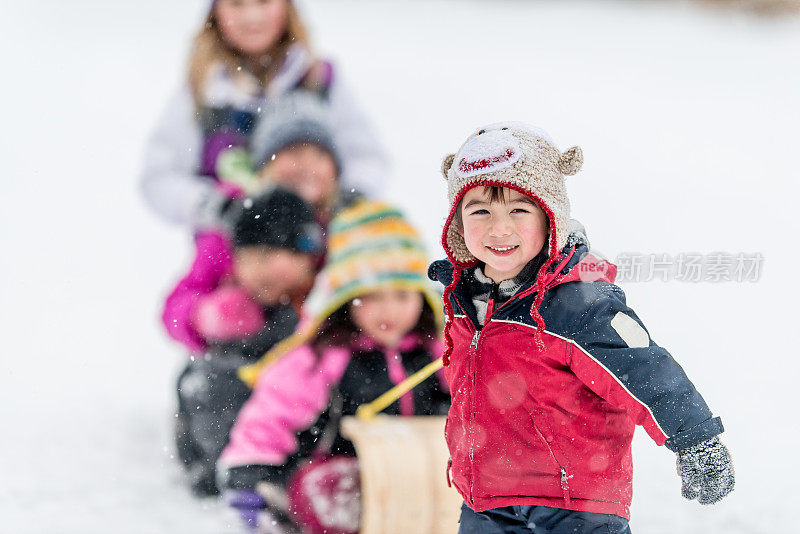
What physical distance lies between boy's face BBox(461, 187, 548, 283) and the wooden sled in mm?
878

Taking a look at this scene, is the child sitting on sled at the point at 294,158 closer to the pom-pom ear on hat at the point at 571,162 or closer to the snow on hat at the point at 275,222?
the snow on hat at the point at 275,222

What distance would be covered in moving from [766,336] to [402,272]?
69.3 inches

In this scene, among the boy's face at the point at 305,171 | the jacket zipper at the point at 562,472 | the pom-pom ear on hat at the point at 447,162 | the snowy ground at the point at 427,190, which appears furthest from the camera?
the boy's face at the point at 305,171

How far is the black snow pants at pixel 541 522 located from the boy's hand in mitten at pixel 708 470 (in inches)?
7.1

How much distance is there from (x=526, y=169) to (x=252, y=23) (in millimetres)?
2334

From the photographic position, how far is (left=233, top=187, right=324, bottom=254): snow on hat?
3010 mm

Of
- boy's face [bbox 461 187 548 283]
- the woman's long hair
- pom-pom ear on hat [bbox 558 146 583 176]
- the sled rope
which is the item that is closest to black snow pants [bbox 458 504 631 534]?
boy's face [bbox 461 187 548 283]

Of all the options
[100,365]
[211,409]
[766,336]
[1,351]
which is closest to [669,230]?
[766,336]

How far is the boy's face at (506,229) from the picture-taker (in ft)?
4.63

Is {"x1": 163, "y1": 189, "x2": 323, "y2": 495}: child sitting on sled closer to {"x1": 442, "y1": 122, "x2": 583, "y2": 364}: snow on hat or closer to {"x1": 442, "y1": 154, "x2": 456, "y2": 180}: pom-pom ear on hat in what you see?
{"x1": 442, "y1": 154, "x2": 456, "y2": 180}: pom-pom ear on hat

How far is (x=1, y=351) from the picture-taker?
3805 millimetres

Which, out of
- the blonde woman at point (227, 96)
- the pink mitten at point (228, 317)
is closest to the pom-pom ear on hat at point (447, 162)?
the pink mitten at point (228, 317)

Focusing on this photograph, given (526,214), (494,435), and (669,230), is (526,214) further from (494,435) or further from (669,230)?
(669,230)

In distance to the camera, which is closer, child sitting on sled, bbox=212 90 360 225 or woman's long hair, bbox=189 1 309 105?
child sitting on sled, bbox=212 90 360 225
